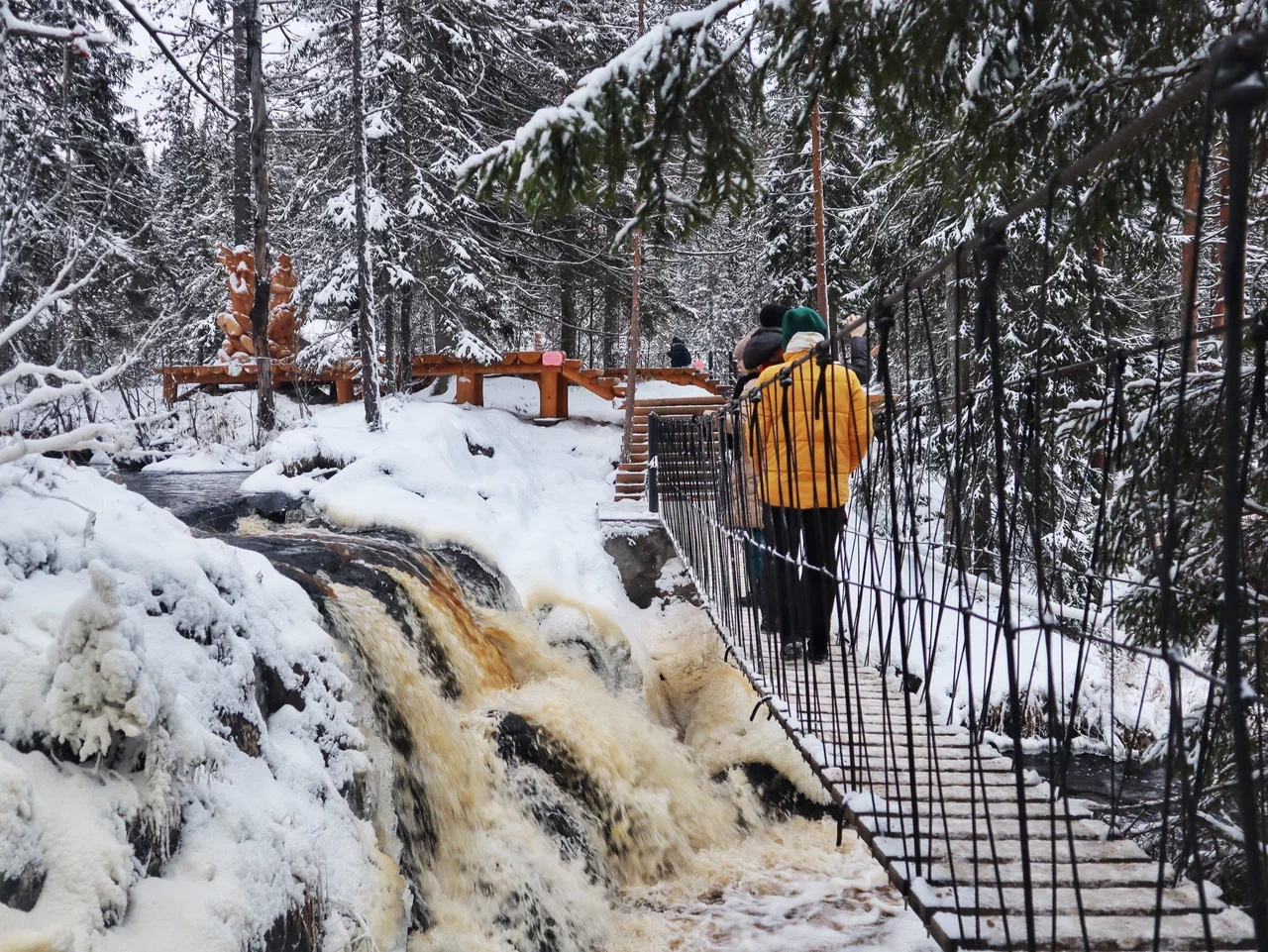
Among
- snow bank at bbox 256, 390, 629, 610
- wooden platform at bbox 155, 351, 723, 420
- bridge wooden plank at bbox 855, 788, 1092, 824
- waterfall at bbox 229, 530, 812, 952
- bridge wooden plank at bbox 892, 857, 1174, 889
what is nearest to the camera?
bridge wooden plank at bbox 892, 857, 1174, 889

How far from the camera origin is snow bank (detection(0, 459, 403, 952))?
6.51 feet

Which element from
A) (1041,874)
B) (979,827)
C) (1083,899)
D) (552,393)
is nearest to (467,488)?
(552,393)

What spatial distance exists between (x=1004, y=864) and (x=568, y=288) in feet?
53.9

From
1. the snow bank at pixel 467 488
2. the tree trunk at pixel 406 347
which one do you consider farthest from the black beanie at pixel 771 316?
the tree trunk at pixel 406 347

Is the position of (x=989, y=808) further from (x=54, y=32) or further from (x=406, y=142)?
(x=406, y=142)

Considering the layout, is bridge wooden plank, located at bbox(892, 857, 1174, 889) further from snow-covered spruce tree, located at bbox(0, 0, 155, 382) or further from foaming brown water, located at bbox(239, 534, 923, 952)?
snow-covered spruce tree, located at bbox(0, 0, 155, 382)

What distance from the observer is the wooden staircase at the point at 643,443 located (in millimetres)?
11805

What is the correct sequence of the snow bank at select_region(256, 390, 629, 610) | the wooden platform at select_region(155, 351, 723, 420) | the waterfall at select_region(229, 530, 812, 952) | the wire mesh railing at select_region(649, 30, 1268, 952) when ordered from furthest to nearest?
the wooden platform at select_region(155, 351, 723, 420)
the snow bank at select_region(256, 390, 629, 610)
the waterfall at select_region(229, 530, 812, 952)
the wire mesh railing at select_region(649, 30, 1268, 952)

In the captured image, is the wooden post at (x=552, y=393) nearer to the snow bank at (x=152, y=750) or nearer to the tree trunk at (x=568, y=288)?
the tree trunk at (x=568, y=288)

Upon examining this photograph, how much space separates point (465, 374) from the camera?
14.7m

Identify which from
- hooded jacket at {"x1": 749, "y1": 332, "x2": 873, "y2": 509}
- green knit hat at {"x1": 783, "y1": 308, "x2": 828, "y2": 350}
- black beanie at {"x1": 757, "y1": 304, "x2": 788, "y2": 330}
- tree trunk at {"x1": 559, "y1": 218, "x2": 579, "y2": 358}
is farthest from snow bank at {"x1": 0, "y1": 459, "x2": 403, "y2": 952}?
tree trunk at {"x1": 559, "y1": 218, "x2": 579, "y2": 358}

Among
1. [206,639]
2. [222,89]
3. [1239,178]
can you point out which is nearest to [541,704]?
[206,639]

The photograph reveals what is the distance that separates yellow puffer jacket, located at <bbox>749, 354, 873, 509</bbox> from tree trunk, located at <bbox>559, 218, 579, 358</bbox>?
12271 mm

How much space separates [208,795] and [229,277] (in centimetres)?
1515
